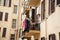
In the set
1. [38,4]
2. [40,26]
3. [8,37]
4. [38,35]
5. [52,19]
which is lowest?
[8,37]

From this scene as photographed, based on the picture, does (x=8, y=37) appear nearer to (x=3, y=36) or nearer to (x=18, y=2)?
(x=3, y=36)

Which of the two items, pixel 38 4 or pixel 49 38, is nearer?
pixel 49 38

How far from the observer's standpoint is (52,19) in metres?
8.41

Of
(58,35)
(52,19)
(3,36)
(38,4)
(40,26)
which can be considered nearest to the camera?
(58,35)

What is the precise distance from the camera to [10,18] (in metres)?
24.9

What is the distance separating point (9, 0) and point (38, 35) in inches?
599

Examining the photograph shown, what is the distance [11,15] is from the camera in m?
25.1

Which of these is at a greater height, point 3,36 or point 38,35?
point 38,35

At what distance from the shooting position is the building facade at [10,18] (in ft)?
79.2

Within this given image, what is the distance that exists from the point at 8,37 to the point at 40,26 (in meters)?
14.0

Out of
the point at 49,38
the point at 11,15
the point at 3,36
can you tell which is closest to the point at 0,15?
the point at 11,15

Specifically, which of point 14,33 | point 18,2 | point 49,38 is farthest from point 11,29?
point 49,38

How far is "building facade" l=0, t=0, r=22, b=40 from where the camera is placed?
24.1m

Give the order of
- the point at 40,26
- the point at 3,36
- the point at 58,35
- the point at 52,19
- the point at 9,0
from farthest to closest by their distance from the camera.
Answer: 1. the point at 9,0
2. the point at 3,36
3. the point at 40,26
4. the point at 52,19
5. the point at 58,35
